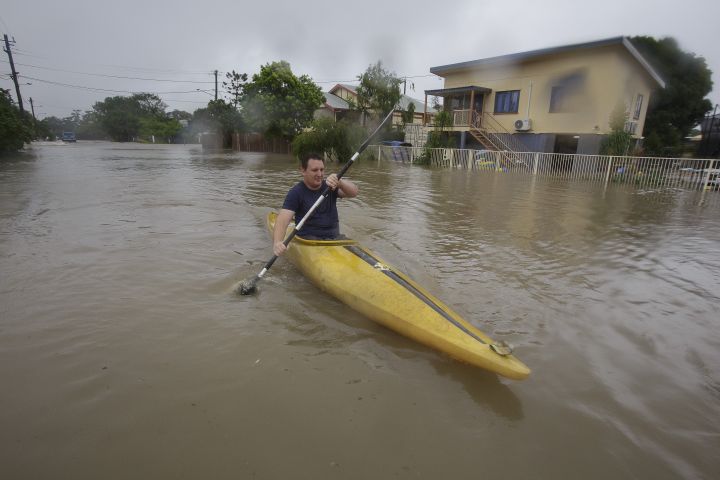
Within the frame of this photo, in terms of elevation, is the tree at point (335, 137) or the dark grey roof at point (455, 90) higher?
the dark grey roof at point (455, 90)

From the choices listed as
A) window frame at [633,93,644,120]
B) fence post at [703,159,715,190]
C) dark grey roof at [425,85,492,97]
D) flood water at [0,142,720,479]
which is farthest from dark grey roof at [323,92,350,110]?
flood water at [0,142,720,479]

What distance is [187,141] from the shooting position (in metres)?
64.1

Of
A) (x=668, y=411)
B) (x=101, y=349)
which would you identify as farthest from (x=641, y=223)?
(x=101, y=349)

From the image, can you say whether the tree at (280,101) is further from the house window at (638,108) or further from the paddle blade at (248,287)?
the paddle blade at (248,287)

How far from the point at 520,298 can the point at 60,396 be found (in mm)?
3940

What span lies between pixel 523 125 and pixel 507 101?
2.08 m

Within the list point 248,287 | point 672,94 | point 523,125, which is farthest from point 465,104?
point 248,287

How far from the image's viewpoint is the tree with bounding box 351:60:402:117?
27.2 m

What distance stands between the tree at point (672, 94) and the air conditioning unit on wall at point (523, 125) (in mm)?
9594

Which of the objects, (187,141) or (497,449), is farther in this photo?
(187,141)

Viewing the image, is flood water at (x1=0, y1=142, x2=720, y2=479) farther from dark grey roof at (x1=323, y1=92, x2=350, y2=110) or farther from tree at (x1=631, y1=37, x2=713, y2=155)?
dark grey roof at (x1=323, y1=92, x2=350, y2=110)

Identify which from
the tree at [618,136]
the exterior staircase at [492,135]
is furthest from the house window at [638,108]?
the exterior staircase at [492,135]

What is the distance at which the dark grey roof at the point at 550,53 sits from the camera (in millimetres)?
16219

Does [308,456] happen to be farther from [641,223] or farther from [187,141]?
[187,141]
